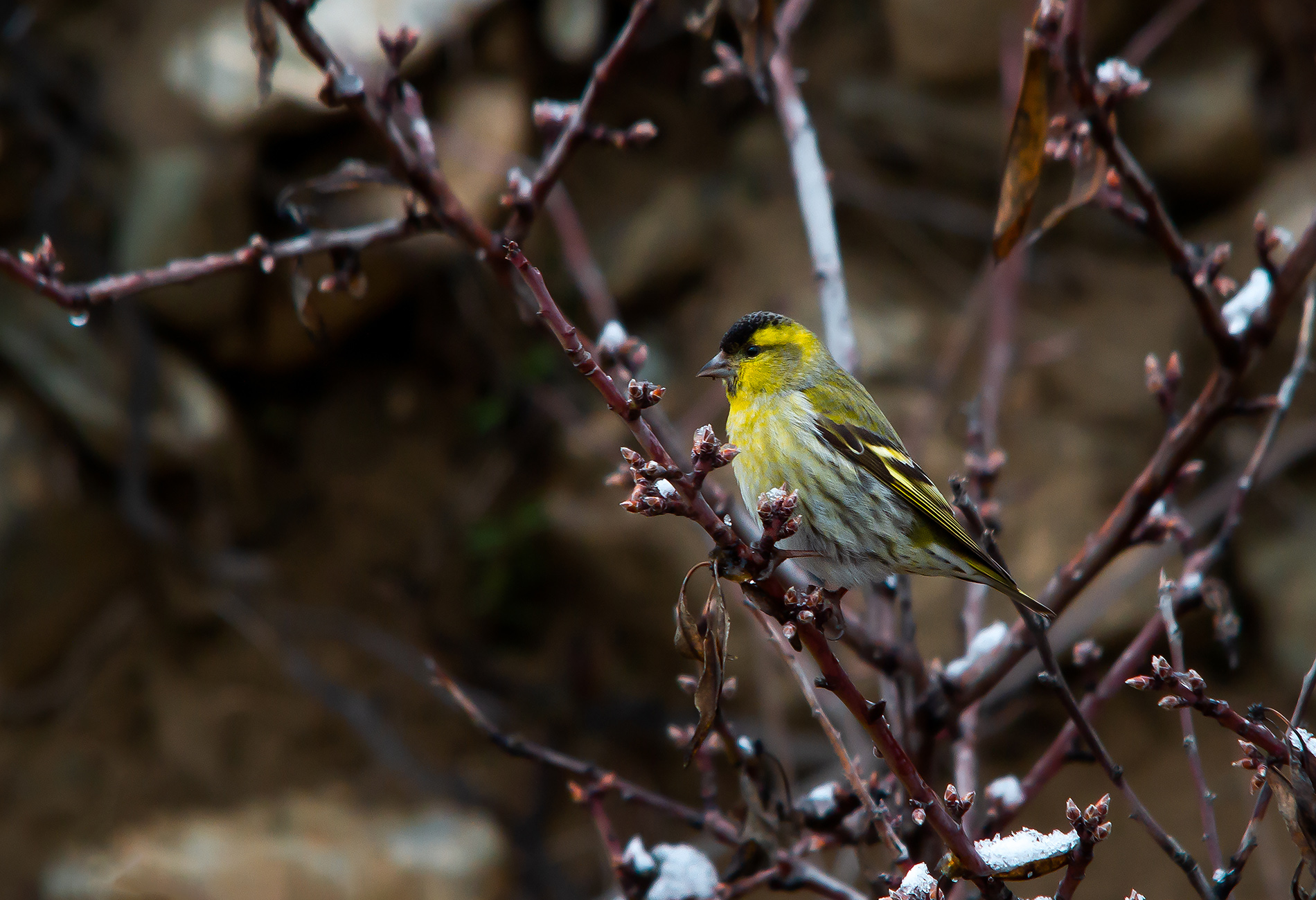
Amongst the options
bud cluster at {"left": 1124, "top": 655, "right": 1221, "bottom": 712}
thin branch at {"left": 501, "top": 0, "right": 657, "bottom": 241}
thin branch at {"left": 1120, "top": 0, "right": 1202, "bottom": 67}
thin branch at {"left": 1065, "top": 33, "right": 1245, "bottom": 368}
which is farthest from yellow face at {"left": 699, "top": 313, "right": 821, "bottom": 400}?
thin branch at {"left": 1120, "top": 0, "right": 1202, "bottom": 67}

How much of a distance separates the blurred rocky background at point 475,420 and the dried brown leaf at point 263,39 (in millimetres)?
2329

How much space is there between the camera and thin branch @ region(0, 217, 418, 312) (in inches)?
71.4

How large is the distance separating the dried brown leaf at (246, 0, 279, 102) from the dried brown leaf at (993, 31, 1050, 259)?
127 centimetres

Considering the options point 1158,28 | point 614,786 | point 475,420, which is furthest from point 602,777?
point 1158,28

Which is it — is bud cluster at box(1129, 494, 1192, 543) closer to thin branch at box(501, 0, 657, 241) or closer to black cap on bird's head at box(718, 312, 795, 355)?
black cap on bird's head at box(718, 312, 795, 355)

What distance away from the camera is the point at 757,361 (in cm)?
255

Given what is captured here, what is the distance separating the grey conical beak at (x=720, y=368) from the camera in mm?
2533

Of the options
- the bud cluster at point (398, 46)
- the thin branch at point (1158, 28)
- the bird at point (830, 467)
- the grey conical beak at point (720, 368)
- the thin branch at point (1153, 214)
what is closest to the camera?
the thin branch at point (1153, 214)

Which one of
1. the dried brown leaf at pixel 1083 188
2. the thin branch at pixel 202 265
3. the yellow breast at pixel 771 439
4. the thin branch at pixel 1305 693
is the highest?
the thin branch at pixel 202 265

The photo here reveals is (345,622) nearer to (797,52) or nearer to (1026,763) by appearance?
(1026,763)

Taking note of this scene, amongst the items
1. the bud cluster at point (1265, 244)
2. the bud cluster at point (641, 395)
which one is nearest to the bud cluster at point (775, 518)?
the bud cluster at point (641, 395)

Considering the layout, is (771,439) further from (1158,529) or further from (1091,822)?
(1091,822)

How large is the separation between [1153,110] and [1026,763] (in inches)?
116

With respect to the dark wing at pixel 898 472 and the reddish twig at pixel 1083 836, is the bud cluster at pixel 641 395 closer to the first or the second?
the reddish twig at pixel 1083 836
